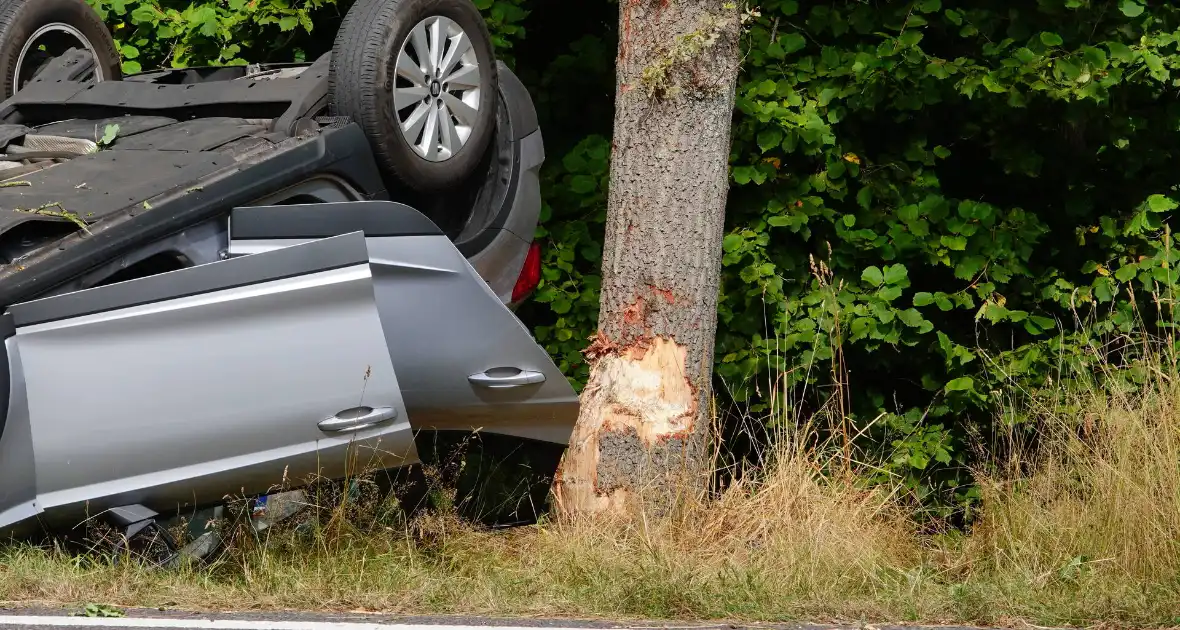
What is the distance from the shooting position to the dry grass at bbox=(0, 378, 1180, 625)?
4418mm

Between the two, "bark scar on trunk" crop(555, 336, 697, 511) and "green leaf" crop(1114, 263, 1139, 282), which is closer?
"bark scar on trunk" crop(555, 336, 697, 511)

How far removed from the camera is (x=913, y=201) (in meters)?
6.96

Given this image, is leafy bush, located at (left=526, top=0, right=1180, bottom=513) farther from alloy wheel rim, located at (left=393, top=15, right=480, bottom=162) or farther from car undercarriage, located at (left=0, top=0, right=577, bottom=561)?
car undercarriage, located at (left=0, top=0, right=577, bottom=561)

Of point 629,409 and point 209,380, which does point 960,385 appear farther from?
point 209,380

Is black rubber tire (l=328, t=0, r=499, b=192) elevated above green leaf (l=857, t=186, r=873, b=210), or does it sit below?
above

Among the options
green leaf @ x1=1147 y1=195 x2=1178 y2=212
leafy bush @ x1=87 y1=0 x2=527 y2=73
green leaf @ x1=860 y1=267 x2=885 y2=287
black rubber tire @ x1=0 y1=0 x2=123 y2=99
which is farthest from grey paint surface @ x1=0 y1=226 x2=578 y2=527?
green leaf @ x1=1147 y1=195 x2=1178 y2=212

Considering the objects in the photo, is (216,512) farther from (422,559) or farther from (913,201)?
(913,201)

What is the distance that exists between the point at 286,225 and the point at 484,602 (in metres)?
1.56

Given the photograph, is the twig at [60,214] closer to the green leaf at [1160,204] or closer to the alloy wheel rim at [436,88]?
the alloy wheel rim at [436,88]

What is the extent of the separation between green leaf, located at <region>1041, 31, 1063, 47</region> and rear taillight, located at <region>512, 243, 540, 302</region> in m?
2.85

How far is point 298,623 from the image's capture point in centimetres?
412

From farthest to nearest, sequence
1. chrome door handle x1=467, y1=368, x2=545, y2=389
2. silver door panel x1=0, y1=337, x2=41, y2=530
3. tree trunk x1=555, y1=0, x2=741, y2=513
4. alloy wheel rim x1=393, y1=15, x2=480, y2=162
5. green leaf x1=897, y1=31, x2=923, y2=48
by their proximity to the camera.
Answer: green leaf x1=897, y1=31, x2=923, y2=48
tree trunk x1=555, y1=0, x2=741, y2=513
alloy wheel rim x1=393, y1=15, x2=480, y2=162
chrome door handle x1=467, y1=368, x2=545, y2=389
silver door panel x1=0, y1=337, x2=41, y2=530

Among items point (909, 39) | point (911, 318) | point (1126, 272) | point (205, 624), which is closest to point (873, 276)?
point (911, 318)

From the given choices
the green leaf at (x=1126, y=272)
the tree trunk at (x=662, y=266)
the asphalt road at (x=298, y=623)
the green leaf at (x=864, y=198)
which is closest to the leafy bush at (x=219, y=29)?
the tree trunk at (x=662, y=266)
